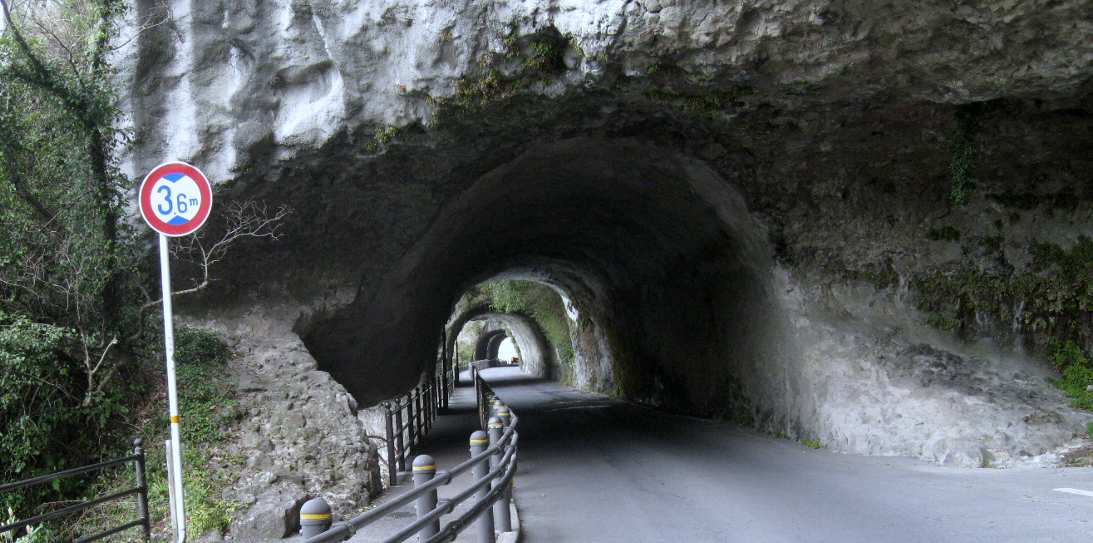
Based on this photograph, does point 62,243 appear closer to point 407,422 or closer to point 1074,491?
point 407,422

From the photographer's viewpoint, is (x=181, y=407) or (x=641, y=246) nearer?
(x=181, y=407)

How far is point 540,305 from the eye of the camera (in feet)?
116

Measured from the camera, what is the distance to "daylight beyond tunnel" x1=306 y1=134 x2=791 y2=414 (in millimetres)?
12305

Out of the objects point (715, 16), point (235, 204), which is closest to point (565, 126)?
point (715, 16)

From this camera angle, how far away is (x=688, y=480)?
8.70 m

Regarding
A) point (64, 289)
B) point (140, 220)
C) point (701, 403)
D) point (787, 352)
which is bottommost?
point (701, 403)

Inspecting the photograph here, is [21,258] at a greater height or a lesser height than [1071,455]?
greater

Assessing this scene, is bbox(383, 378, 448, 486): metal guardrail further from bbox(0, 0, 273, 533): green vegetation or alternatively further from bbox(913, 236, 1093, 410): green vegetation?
bbox(913, 236, 1093, 410): green vegetation

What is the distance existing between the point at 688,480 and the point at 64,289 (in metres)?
7.22

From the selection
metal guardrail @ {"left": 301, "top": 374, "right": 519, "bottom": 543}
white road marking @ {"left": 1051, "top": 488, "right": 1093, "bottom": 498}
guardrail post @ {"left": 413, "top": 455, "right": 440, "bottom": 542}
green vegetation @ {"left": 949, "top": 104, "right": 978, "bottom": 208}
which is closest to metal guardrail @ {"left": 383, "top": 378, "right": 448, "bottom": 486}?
metal guardrail @ {"left": 301, "top": 374, "right": 519, "bottom": 543}

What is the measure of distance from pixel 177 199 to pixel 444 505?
304 cm

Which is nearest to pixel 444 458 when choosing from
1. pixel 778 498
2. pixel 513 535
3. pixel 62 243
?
pixel 62 243

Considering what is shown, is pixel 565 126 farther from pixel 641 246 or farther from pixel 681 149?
pixel 641 246

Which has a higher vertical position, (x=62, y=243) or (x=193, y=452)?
(x=62, y=243)
